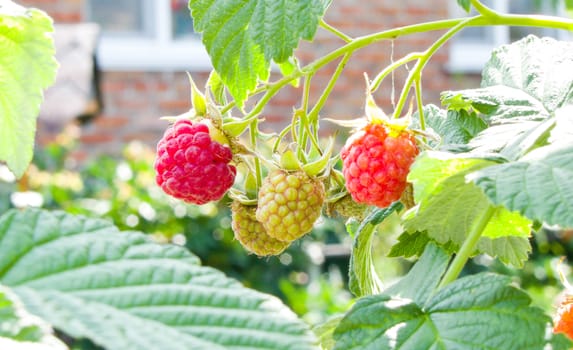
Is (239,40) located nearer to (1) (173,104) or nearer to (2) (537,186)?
(2) (537,186)

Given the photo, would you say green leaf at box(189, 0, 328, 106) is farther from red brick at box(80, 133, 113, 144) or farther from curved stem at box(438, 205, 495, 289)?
red brick at box(80, 133, 113, 144)

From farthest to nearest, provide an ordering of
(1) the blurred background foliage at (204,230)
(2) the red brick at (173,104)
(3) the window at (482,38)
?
(3) the window at (482,38) < (2) the red brick at (173,104) < (1) the blurred background foliage at (204,230)

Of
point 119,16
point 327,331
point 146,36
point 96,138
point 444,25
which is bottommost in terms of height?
point 96,138

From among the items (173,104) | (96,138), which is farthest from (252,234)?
(173,104)

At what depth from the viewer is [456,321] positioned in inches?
24.7

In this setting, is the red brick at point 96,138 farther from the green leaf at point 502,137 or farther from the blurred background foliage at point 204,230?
the green leaf at point 502,137

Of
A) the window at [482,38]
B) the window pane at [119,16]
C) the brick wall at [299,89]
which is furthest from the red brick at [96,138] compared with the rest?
the window at [482,38]

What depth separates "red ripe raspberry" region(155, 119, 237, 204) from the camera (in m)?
0.84

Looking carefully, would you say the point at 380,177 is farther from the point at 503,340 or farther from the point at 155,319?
the point at 155,319

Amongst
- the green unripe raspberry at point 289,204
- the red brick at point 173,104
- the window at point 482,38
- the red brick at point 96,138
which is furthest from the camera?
the window at point 482,38

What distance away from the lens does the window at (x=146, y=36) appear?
560 cm

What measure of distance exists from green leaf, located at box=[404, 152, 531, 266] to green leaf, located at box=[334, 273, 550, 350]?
0.17 feet

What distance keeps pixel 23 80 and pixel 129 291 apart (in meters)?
0.41

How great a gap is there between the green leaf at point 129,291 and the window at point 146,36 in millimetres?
5096
